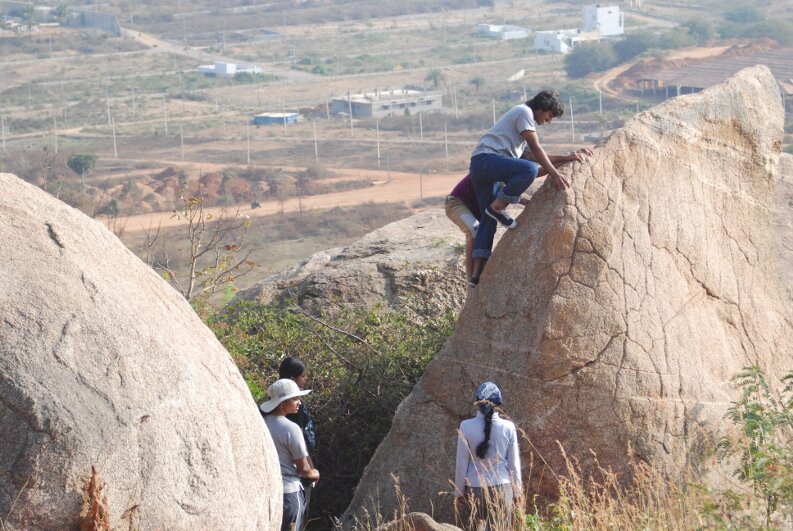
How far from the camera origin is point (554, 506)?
6.46 m

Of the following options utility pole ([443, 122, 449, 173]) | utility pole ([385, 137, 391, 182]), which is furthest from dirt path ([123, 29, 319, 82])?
utility pole ([385, 137, 391, 182])

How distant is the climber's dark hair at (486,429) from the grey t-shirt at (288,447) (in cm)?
98

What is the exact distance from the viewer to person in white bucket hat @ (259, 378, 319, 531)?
6645mm

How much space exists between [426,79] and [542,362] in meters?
71.1

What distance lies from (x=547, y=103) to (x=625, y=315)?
134 centimetres

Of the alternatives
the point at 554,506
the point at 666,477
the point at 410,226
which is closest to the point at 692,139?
the point at 666,477

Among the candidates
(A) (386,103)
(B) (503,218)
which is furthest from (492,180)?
(A) (386,103)

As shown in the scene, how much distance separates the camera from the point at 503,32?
313ft

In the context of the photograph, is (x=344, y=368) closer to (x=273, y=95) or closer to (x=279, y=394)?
(x=279, y=394)

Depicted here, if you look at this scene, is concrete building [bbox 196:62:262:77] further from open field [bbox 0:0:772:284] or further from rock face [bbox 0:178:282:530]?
rock face [bbox 0:178:282:530]

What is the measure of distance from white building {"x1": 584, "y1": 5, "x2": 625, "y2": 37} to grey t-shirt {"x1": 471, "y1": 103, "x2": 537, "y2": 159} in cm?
8718

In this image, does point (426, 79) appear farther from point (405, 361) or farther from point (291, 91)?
point (405, 361)

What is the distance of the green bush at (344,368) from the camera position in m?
9.04

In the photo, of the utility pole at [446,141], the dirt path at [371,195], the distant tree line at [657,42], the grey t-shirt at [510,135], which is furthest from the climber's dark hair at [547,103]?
the distant tree line at [657,42]
